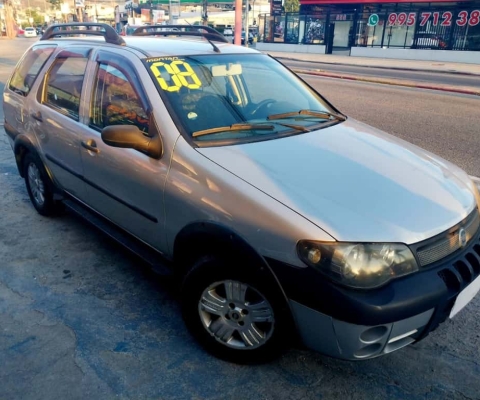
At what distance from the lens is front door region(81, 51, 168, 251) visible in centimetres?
288

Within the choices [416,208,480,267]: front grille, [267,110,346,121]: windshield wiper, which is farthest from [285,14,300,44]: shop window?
[416,208,480,267]: front grille

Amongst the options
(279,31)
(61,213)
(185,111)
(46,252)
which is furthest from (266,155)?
(279,31)

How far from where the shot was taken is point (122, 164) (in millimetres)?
3051

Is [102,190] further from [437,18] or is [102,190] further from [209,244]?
[437,18]

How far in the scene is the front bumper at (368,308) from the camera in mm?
2061

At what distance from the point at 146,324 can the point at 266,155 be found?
4.43ft

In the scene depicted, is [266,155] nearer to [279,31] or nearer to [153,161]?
[153,161]

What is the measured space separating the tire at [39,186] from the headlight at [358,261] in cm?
300

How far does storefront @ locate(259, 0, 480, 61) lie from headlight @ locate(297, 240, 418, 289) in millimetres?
30123

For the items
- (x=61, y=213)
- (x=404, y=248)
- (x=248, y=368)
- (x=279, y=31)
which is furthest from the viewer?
(x=279, y=31)

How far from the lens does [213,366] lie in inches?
103

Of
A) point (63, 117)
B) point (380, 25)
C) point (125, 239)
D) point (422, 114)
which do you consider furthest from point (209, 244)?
point (380, 25)

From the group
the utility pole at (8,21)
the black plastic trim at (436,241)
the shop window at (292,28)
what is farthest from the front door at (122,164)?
the utility pole at (8,21)

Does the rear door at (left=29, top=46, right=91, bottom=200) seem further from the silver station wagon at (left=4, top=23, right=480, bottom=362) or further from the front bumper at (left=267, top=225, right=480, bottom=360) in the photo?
the front bumper at (left=267, top=225, right=480, bottom=360)
